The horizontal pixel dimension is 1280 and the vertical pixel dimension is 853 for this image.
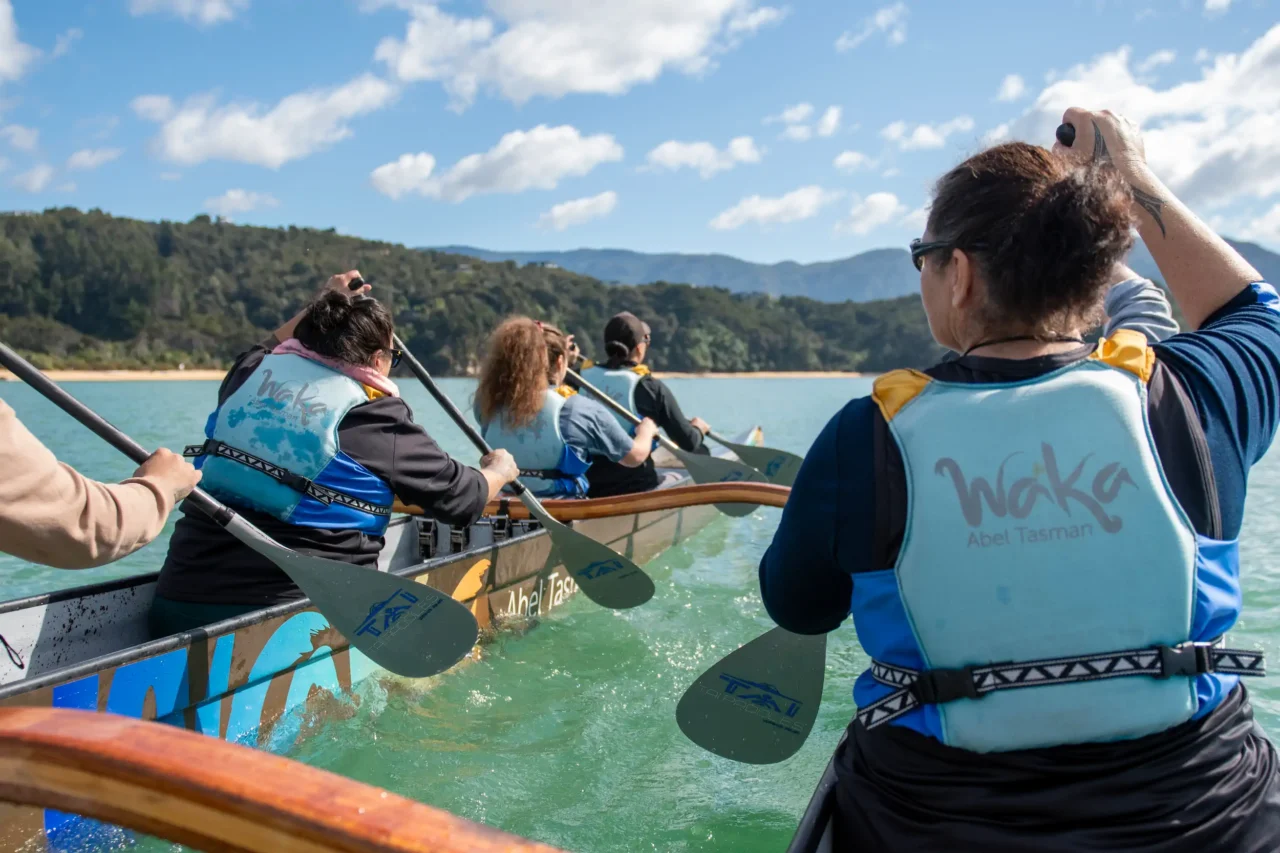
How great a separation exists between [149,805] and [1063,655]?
3.85 ft

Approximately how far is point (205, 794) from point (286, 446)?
226cm

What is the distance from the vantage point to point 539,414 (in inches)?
217

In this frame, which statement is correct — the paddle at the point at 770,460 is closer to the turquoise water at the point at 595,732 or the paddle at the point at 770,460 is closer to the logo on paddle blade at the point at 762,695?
the turquoise water at the point at 595,732

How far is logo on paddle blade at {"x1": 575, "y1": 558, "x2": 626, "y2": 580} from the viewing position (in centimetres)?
484

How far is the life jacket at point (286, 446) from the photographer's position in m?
3.24

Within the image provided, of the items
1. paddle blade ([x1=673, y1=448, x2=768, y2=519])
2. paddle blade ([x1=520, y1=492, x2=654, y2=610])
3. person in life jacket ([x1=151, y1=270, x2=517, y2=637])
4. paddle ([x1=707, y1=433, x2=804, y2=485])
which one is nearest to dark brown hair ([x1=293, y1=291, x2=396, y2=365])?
person in life jacket ([x1=151, y1=270, x2=517, y2=637])

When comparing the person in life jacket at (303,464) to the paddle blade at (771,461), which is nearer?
the person in life jacket at (303,464)

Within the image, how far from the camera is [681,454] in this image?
7129 millimetres

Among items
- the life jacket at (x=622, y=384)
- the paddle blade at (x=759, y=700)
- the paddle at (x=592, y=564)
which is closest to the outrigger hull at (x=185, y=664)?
the paddle at (x=592, y=564)

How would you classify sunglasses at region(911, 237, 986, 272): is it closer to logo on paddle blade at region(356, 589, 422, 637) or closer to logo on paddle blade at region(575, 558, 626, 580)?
logo on paddle blade at region(356, 589, 422, 637)

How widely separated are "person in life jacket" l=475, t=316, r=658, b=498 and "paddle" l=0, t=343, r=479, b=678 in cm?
205

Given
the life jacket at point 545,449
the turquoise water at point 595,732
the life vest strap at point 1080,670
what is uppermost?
the life vest strap at point 1080,670

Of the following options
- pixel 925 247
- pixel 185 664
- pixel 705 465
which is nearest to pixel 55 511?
pixel 185 664

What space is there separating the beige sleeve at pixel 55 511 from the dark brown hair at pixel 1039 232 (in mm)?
1531
